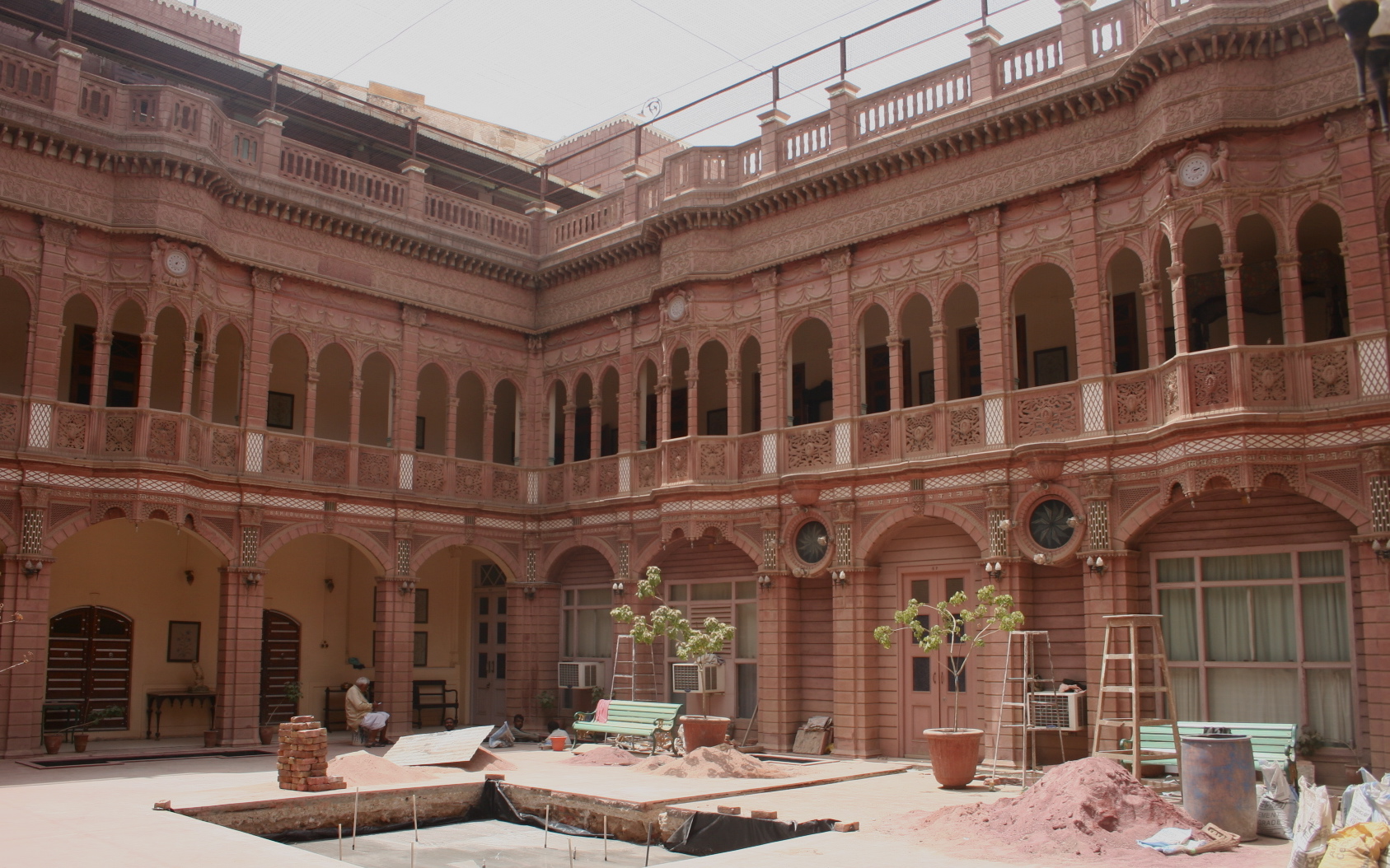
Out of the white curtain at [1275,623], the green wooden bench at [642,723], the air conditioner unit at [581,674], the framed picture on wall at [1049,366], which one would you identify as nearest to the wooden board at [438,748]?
the green wooden bench at [642,723]

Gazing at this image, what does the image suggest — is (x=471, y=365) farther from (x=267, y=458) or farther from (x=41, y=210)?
(x=41, y=210)

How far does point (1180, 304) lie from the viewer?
1608 centimetres

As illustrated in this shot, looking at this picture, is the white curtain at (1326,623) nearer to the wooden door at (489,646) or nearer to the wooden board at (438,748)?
the wooden board at (438,748)

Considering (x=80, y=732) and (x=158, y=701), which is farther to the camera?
(x=158, y=701)

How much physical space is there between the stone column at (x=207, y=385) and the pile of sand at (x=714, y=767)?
10.2m

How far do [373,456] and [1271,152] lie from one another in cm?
1642

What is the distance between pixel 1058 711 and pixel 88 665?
1712 cm

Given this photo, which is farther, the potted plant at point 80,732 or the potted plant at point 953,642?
the potted plant at point 80,732

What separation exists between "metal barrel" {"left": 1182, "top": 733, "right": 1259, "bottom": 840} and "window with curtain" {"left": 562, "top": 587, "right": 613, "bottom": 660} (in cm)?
1434

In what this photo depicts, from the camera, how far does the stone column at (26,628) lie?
17.8m

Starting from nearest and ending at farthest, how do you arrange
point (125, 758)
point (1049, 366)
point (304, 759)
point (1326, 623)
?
point (304, 759)
point (1326, 623)
point (125, 758)
point (1049, 366)

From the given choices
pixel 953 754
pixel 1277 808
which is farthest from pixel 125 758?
pixel 1277 808

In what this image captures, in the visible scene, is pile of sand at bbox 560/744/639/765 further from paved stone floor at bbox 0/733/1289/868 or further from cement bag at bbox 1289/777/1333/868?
cement bag at bbox 1289/777/1333/868

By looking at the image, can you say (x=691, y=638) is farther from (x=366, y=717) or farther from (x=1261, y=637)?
(x=1261, y=637)
